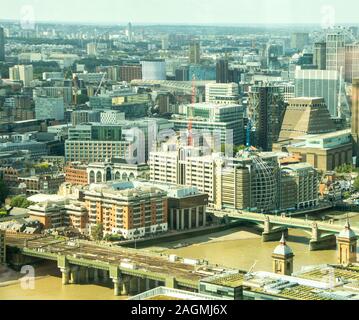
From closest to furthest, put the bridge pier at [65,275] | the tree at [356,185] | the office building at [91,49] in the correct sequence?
the bridge pier at [65,275]
the tree at [356,185]
the office building at [91,49]

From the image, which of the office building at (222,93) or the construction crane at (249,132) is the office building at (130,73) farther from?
the construction crane at (249,132)

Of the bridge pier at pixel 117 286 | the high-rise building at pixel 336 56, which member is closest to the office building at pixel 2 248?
the bridge pier at pixel 117 286

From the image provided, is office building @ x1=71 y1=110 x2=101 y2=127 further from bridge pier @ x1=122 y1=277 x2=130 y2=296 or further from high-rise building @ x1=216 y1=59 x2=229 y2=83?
bridge pier @ x1=122 y1=277 x2=130 y2=296

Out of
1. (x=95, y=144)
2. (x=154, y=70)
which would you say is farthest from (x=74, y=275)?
(x=154, y=70)

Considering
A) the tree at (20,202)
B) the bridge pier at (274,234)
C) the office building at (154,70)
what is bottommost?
the bridge pier at (274,234)

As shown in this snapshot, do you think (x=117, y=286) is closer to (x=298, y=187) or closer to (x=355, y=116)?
(x=298, y=187)

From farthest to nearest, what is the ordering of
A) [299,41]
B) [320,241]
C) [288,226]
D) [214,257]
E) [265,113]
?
[299,41] → [265,113] → [288,226] → [320,241] → [214,257]

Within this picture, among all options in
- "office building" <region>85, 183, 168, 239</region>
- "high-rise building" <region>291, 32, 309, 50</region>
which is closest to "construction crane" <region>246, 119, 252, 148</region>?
"high-rise building" <region>291, 32, 309, 50</region>
